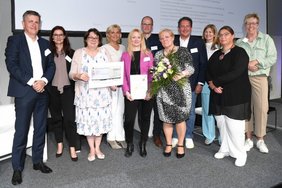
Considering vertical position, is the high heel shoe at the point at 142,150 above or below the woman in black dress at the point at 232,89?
below

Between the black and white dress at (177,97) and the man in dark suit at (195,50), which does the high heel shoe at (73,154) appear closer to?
the black and white dress at (177,97)

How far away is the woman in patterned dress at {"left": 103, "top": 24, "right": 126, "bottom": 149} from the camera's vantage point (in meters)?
3.55

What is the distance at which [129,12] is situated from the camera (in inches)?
174

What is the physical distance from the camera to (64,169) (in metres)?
3.12

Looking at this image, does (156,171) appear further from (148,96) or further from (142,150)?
(148,96)

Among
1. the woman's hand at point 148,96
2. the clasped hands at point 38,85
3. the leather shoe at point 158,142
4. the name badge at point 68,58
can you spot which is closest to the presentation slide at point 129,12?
the name badge at point 68,58

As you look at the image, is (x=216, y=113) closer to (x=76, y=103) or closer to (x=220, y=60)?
(x=220, y=60)

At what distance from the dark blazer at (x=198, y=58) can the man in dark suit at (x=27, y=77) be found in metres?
1.76

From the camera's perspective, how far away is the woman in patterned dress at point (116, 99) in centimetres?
355

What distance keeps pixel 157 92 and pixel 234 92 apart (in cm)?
86

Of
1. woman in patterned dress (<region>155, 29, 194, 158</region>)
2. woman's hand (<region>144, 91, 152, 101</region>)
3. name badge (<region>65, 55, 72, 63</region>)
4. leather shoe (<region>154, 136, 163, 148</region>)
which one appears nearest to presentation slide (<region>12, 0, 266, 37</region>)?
name badge (<region>65, 55, 72, 63</region>)

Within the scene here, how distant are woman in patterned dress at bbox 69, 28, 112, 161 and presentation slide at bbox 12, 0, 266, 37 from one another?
3.00 ft

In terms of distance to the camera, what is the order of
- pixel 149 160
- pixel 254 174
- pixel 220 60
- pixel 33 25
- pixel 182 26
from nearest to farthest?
pixel 33 25, pixel 254 174, pixel 220 60, pixel 149 160, pixel 182 26

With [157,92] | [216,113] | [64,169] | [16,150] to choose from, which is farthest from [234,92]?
[16,150]
